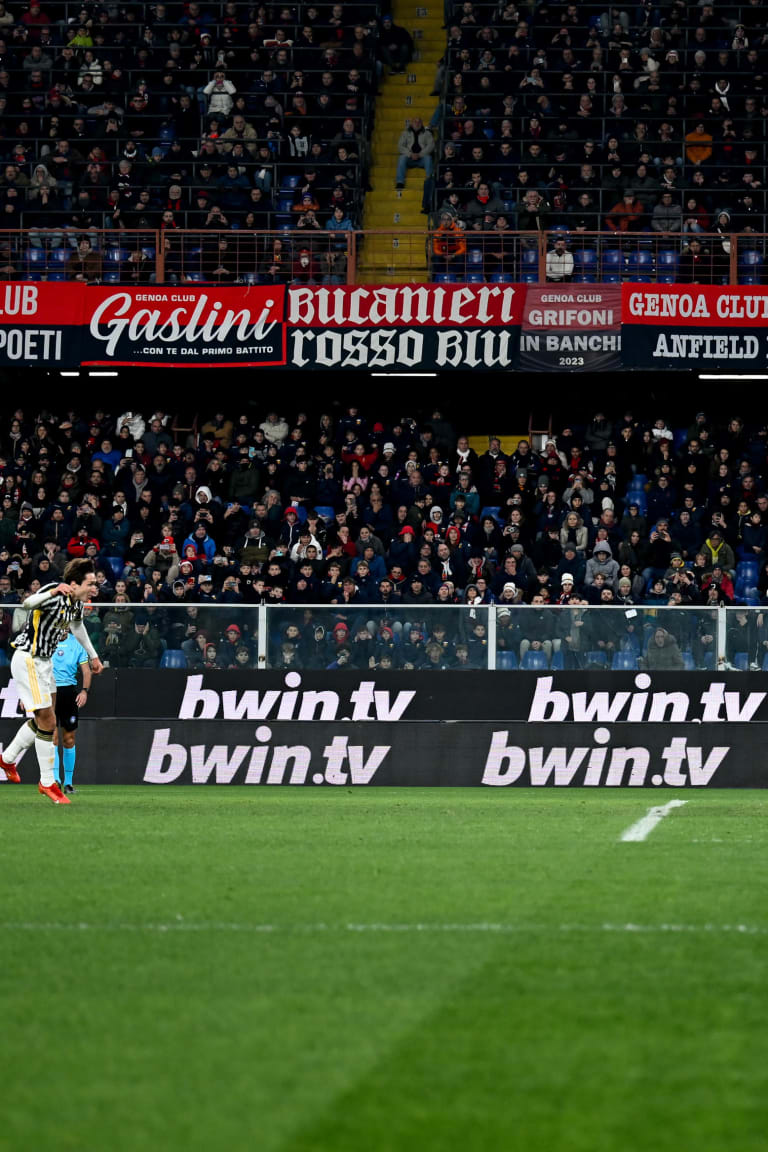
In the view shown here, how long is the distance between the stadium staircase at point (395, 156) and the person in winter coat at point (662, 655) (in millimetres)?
10869

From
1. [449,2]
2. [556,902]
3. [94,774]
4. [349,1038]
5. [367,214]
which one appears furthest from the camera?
[449,2]

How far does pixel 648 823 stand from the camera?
12.8m

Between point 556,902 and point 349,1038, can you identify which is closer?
point 349,1038

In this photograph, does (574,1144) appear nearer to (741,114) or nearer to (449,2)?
(741,114)

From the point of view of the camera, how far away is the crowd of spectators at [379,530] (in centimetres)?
2012

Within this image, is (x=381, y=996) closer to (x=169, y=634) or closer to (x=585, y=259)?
(x=169, y=634)

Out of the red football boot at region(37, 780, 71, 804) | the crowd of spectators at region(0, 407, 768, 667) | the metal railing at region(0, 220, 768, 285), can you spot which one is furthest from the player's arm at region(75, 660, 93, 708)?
the metal railing at region(0, 220, 768, 285)

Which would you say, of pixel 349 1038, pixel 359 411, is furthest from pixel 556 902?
pixel 359 411

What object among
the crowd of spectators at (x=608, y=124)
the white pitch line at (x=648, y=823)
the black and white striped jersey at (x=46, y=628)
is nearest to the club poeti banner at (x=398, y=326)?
the crowd of spectators at (x=608, y=124)

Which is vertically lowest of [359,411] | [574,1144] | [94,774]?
[94,774]

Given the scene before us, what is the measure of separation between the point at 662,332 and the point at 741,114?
20.7ft

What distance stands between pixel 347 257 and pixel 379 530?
559cm

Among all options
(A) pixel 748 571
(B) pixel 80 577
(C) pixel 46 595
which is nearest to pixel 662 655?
(A) pixel 748 571

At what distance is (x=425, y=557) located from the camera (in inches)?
913
